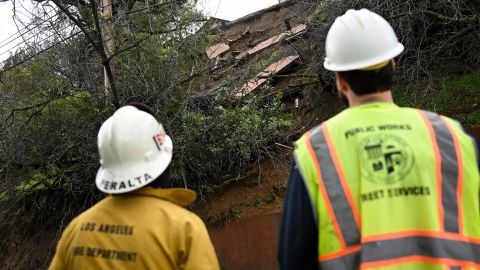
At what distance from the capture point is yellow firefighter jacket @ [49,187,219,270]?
2.07 meters

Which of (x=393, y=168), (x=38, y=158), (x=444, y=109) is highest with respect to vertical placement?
(x=393, y=168)

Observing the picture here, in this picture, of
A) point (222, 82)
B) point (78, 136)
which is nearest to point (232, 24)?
point (222, 82)

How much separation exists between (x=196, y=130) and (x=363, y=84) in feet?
19.1

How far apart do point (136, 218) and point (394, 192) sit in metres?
1.11

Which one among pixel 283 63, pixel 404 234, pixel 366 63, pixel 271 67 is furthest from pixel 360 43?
pixel 283 63

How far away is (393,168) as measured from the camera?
67.5 inches

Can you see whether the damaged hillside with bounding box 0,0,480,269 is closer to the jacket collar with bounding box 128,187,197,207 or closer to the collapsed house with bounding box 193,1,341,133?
the collapsed house with bounding box 193,1,341,133

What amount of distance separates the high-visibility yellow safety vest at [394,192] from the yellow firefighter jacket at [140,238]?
2.07 feet

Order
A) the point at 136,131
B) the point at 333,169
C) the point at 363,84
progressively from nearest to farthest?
the point at 333,169, the point at 363,84, the point at 136,131

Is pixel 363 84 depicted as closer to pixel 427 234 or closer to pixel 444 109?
pixel 427 234

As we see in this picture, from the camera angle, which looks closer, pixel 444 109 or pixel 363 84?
pixel 363 84

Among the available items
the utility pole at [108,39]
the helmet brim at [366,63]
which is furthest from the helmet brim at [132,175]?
the utility pole at [108,39]

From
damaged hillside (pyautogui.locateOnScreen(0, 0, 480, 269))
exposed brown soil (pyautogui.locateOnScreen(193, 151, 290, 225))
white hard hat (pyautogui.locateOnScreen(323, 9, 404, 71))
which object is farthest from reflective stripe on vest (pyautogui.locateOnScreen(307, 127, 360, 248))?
exposed brown soil (pyautogui.locateOnScreen(193, 151, 290, 225))

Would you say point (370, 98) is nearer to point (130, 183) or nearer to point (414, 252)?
point (414, 252)
